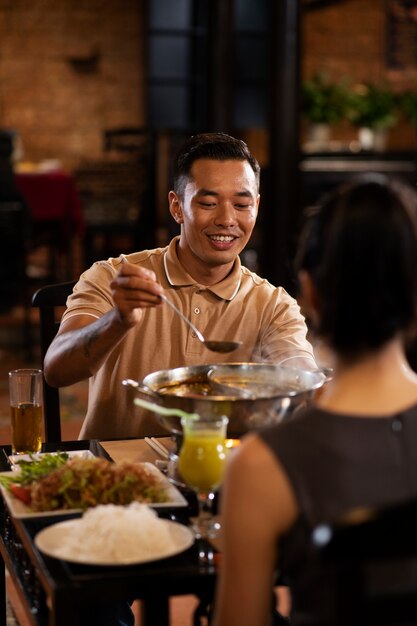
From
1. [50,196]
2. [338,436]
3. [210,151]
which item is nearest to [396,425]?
[338,436]

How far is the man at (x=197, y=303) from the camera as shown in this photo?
2.48 m

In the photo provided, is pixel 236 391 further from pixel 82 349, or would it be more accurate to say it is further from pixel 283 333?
pixel 283 333

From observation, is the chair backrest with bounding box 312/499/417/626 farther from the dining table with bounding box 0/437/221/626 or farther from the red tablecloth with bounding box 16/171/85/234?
the red tablecloth with bounding box 16/171/85/234

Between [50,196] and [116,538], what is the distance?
6.56 meters

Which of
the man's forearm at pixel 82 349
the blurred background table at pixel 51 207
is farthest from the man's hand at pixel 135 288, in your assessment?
the blurred background table at pixel 51 207

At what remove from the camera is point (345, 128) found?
37.8ft

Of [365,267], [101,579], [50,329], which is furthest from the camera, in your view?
[50,329]

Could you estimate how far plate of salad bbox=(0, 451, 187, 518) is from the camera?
168cm

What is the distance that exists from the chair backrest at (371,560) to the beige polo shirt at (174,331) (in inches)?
54.3

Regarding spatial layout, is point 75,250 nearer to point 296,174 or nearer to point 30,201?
point 30,201

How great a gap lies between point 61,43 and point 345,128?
10.5ft

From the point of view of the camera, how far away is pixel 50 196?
25.7 ft

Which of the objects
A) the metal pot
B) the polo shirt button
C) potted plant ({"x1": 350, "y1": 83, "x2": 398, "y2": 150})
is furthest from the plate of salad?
potted plant ({"x1": 350, "y1": 83, "x2": 398, "y2": 150})

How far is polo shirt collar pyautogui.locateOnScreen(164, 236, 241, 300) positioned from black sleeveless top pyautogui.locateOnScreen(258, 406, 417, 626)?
1331 millimetres
